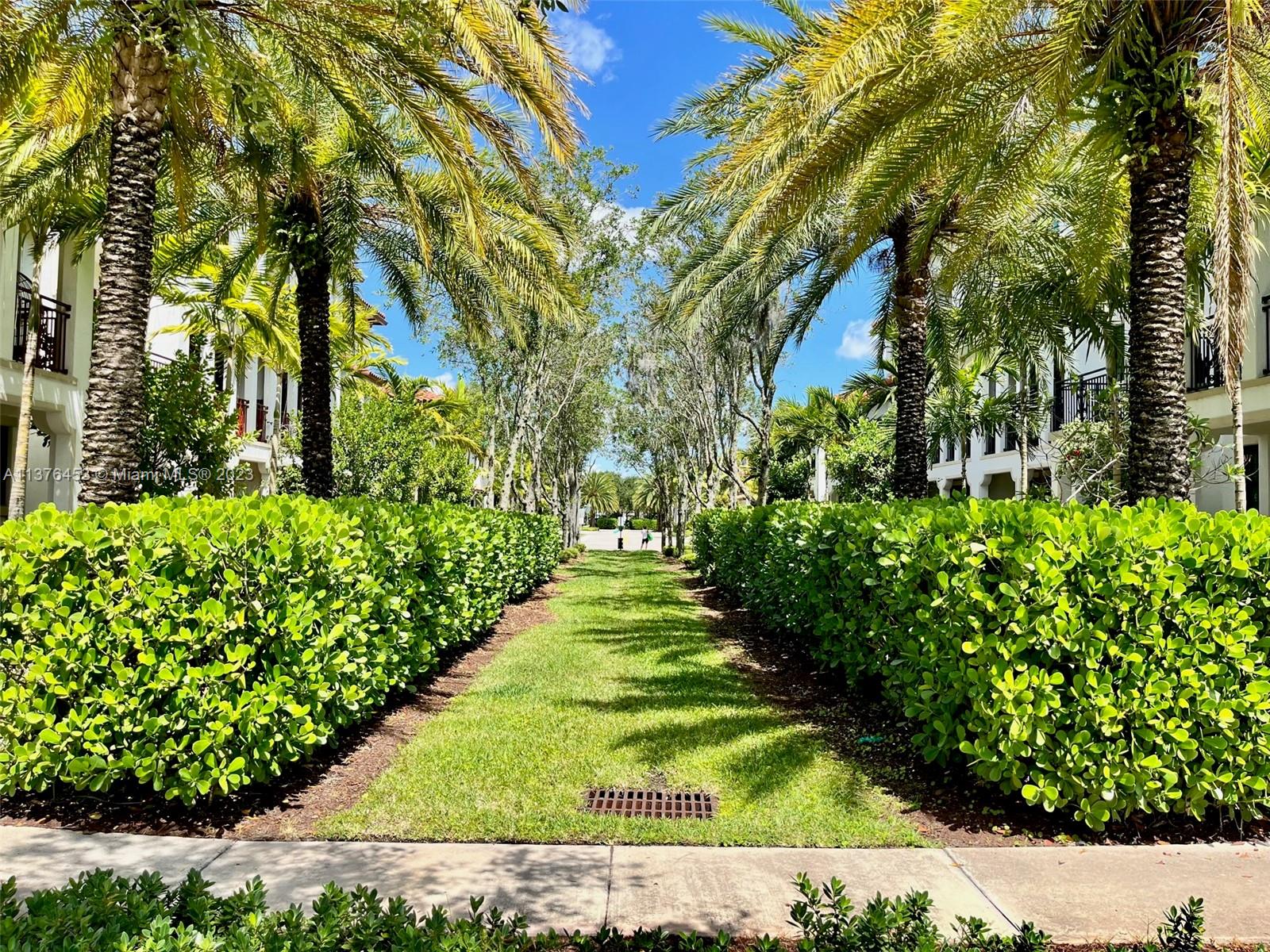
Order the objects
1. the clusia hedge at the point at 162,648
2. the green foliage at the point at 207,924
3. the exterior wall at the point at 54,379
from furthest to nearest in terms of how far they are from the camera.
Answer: the exterior wall at the point at 54,379 < the clusia hedge at the point at 162,648 < the green foliage at the point at 207,924

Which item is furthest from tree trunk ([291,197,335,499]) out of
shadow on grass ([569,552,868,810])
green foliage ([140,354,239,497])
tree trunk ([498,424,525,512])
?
tree trunk ([498,424,525,512])

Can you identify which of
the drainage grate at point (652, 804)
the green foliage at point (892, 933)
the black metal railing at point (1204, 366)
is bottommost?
the drainage grate at point (652, 804)

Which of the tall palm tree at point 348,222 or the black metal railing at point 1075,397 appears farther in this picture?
the black metal railing at point 1075,397

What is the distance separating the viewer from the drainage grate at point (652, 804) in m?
5.02

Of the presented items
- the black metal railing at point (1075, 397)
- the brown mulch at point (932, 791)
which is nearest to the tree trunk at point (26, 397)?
the brown mulch at point (932, 791)

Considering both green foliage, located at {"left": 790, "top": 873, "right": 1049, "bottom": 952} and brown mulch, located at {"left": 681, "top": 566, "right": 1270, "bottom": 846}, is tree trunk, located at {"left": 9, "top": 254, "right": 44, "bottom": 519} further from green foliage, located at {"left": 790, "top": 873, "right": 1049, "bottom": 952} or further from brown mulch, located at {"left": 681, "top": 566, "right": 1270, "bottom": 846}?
green foliage, located at {"left": 790, "top": 873, "right": 1049, "bottom": 952}

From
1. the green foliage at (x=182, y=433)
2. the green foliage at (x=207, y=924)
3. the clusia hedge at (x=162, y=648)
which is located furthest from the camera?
the green foliage at (x=182, y=433)

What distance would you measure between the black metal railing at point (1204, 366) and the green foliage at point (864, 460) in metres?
9.26

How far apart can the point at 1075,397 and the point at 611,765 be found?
849 inches

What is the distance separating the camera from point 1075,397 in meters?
22.9

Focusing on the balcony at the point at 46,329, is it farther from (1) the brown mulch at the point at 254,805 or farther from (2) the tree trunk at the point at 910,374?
(2) the tree trunk at the point at 910,374

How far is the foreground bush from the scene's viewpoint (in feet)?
7.27

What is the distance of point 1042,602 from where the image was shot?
15.5 feet

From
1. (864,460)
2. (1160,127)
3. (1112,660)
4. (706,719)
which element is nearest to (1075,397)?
A: (864,460)
